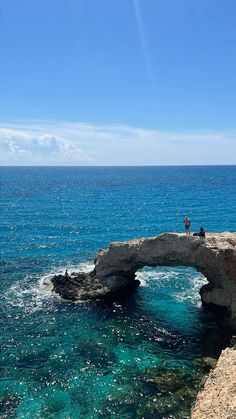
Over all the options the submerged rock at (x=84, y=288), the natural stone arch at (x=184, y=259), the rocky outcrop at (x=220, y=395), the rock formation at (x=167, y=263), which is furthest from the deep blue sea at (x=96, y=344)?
the rocky outcrop at (x=220, y=395)

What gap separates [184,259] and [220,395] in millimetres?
17687

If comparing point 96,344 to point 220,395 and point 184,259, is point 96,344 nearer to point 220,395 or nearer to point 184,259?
point 184,259

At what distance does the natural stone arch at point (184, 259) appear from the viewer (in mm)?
32688

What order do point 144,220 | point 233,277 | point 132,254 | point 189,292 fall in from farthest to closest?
point 144,220 → point 189,292 → point 132,254 → point 233,277

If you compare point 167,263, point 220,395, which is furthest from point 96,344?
point 220,395

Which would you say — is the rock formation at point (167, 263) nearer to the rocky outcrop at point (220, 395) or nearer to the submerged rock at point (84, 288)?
the submerged rock at point (84, 288)

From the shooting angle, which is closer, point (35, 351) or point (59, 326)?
point (35, 351)

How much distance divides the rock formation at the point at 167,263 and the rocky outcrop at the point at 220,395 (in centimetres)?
1225

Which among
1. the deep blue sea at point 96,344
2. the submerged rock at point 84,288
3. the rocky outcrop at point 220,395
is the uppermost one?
the rocky outcrop at point 220,395

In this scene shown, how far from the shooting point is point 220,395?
1780 cm

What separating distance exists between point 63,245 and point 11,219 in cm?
2539

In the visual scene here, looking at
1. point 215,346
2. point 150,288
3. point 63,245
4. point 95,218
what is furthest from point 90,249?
point 215,346

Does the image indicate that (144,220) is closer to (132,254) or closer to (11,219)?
(11,219)

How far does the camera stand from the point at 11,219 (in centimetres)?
8362
